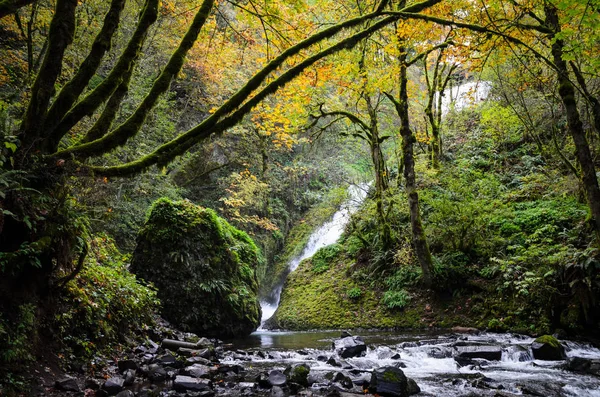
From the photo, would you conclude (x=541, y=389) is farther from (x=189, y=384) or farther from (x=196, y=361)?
(x=196, y=361)

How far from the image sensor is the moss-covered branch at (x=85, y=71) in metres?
4.97

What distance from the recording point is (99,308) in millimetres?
5617

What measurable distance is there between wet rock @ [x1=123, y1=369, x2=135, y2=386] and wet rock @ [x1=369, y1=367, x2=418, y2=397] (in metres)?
3.10

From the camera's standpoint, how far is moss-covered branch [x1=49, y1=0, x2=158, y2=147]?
4.98 meters

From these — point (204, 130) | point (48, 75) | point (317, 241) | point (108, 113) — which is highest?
point (48, 75)

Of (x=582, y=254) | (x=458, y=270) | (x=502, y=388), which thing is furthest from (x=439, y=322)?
(x=502, y=388)

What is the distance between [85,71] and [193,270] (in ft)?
20.3

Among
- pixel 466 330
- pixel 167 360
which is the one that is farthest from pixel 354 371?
pixel 466 330

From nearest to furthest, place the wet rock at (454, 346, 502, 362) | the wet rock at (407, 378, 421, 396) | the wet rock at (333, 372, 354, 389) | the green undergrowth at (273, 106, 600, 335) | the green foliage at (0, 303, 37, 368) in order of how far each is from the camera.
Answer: the green foliage at (0, 303, 37, 368)
the wet rock at (407, 378, 421, 396)
the wet rock at (333, 372, 354, 389)
the wet rock at (454, 346, 502, 362)
the green undergrowth at (273, 106, 600, 335)

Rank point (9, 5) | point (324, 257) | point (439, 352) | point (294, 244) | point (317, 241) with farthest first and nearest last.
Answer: point (294, 244)
point (317, 241)
point (324, 257)
point (439, 352)
point (9, 5)

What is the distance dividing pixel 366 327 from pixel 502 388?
22.8ft

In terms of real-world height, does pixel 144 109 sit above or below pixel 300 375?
above

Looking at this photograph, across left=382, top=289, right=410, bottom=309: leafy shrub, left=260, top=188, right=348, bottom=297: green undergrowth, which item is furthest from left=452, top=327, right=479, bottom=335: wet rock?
left=260, top=188, right=348, bottom=297: green undergrowth

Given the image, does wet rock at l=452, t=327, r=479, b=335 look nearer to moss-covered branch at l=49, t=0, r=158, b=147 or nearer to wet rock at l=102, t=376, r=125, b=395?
wet rock at l=102, t=376, r=125, b=395
